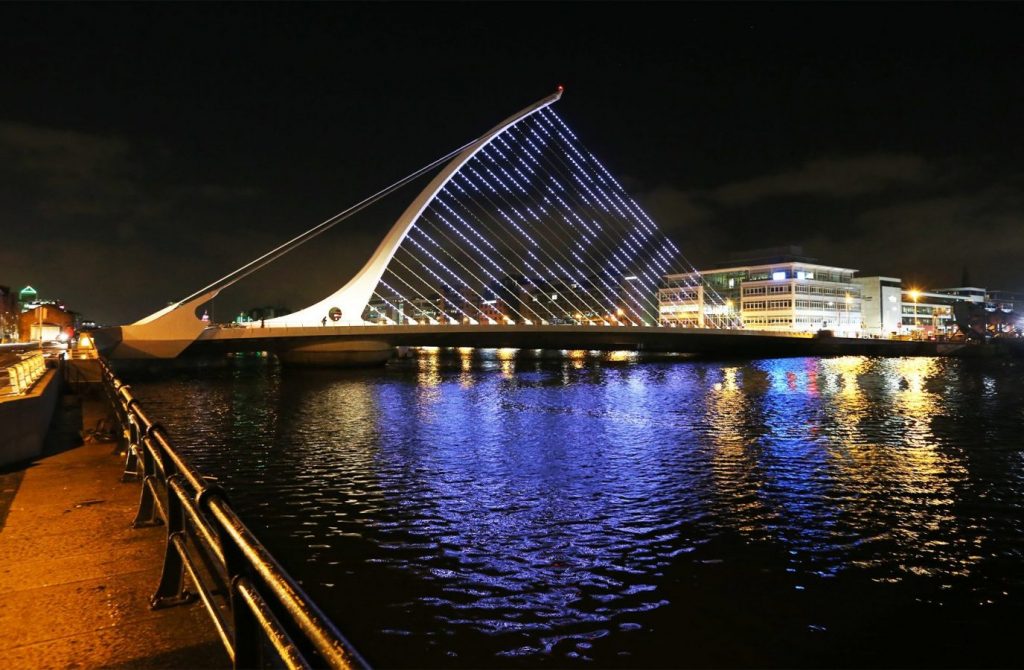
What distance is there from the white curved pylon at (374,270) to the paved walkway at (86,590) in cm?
4666

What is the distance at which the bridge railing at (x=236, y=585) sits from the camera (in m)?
1.84

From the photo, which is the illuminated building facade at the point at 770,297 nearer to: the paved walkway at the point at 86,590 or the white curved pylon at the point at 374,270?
the white curved pylon at the point at 374,270

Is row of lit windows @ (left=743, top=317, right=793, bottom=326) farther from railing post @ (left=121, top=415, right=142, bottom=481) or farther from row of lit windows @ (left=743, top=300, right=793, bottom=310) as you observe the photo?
railing post @ (left=121, top=415, right=142, bottom=481)

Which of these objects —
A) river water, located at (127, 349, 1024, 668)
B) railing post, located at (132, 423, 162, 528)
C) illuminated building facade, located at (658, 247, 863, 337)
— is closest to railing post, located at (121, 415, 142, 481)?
railing post, located at (132, 423, 162, 528)

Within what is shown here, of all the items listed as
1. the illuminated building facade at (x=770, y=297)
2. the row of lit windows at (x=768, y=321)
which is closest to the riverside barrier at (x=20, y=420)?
the illuminated building facade at (x=770, y=297)

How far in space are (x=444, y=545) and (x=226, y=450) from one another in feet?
35.0

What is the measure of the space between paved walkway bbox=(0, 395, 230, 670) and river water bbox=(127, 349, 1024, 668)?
2585mm

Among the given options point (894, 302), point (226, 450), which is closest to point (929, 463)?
point (226, 450)

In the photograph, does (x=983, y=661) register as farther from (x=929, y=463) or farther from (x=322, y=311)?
(x=322, y=311)

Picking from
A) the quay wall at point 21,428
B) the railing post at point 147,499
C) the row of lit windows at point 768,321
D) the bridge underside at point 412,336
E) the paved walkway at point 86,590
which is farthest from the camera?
the row of lit windows at point 768,321

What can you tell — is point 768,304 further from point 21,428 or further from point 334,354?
point 21,428

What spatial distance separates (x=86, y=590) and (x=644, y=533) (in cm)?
772

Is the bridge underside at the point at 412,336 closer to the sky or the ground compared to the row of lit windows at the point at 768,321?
closer to the ground

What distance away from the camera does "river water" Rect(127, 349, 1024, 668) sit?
22.9 ft
